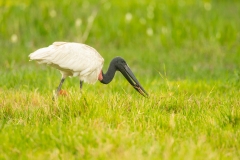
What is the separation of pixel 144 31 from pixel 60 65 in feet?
19.9

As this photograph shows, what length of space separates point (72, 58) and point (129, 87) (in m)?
1.42

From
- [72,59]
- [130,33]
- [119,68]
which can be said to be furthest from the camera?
[130,33]

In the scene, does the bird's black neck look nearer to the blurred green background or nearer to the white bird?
the white bird

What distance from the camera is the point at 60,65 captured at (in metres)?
6.05

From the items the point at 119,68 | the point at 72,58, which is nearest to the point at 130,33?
the point at 119,68

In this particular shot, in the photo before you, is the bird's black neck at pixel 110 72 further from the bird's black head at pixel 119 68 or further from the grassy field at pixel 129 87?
the grassy field at pixel 129 87

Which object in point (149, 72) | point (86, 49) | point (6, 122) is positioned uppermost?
point (86, 49)

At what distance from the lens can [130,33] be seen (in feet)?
38.4

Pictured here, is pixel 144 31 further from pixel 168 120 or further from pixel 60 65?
pixel 168 120

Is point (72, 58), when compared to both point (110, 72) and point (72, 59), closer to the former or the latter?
point (72, 59)

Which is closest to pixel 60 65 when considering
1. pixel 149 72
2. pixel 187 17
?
pixel 149 72

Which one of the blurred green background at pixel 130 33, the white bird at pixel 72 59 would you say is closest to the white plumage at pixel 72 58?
the white bird at pixel 72 59

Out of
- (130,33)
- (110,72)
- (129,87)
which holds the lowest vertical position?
(130,33)

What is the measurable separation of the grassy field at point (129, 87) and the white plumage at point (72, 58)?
0.32 meters
